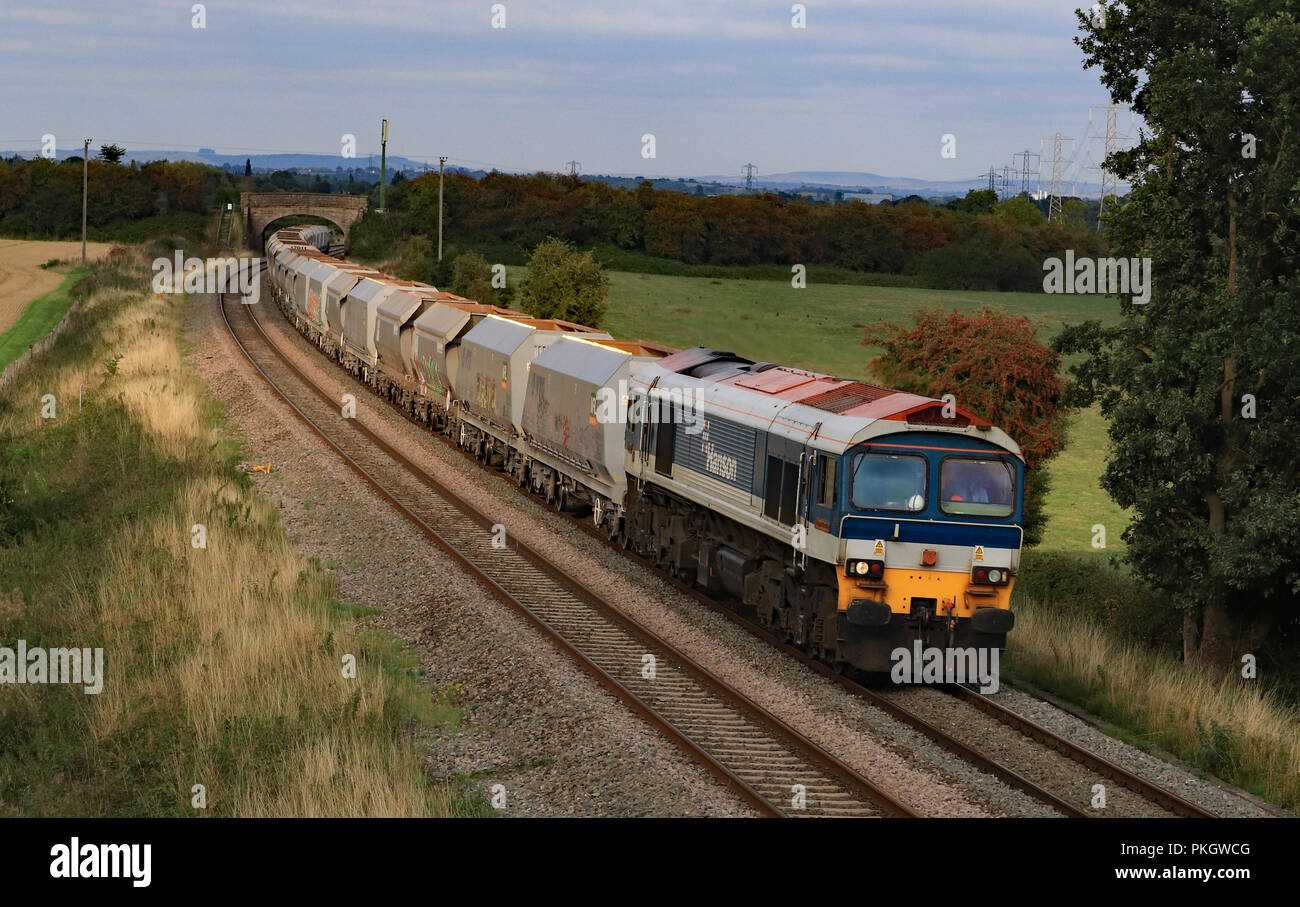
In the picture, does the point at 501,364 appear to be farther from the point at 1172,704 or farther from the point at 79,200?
the point at 79,200

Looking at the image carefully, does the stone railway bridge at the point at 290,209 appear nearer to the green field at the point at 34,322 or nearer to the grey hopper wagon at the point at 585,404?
the green field at the point at 34,322

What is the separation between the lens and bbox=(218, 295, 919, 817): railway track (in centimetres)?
1284

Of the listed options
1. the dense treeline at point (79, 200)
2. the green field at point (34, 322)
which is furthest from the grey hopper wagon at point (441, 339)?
the dense treeline at point (79, 200)

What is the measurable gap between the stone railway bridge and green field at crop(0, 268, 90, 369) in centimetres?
4937

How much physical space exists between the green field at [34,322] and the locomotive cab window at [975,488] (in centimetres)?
4588

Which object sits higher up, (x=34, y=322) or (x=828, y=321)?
(x=828, y=321)

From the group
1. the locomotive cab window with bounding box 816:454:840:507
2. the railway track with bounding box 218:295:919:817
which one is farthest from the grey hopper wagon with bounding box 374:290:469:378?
the locomotive cab window with bounding box 816:454:840:507

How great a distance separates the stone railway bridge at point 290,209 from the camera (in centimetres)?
13062

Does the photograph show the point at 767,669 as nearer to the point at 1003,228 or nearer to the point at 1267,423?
the point at 1267,423

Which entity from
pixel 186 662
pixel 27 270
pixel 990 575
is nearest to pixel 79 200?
pixel 27 270

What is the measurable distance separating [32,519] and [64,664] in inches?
399

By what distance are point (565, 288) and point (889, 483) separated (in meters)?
A: 49.7

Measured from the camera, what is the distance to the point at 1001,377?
104 ft

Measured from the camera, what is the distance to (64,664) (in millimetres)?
16719
